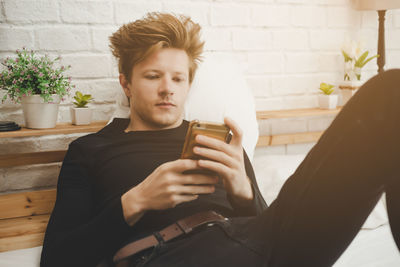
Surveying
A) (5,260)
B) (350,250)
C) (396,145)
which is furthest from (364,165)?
(5,260)

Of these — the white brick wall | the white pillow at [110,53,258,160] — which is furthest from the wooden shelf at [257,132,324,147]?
the white pillow at [110,53,258,160]

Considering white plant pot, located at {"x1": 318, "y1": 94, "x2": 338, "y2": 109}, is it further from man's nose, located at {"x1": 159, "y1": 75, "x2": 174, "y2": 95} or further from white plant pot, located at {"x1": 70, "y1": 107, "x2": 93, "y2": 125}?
white plant pot, located at {"x1": 70, "y1": 107, "x2": 93, "y2": 125}

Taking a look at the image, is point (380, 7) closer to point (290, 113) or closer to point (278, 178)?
point (290, 113)

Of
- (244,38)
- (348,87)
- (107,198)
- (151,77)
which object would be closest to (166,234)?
(107,198)

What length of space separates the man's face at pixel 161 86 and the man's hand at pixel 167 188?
27 centimetres

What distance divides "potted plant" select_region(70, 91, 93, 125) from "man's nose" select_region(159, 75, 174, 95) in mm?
290

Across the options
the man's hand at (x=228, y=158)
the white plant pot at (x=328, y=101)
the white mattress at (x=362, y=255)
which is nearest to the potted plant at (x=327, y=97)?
the white plant pot at (x=328, y=101)

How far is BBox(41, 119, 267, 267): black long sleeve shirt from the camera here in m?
0.76

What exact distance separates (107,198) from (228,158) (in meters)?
0.34

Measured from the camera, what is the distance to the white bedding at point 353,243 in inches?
36.4

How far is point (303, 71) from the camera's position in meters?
1.60

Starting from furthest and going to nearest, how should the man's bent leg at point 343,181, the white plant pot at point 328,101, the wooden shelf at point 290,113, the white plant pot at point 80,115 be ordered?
the white plant pot at point 328,101, the wooden shelf at point 290,113, the white plant pot at point 80,115, the man's bent leg at point 343,181

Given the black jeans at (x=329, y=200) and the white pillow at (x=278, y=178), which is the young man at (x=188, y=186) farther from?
the white pillow at (x=278, y=178)

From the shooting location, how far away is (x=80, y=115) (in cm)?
113
